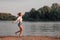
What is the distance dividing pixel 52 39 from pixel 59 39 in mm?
420

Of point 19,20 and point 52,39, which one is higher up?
point 19,20

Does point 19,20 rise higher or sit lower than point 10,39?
higher

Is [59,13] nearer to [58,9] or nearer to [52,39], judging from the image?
[58,9]

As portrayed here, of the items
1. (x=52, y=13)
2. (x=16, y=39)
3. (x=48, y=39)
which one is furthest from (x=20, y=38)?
(x=52, y=13)

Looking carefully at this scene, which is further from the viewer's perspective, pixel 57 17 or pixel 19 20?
pixel 57 17

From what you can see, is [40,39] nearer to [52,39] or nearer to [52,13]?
[52,39]

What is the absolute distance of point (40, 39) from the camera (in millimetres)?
14328

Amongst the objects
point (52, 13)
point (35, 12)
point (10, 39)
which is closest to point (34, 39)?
point (10, 39)

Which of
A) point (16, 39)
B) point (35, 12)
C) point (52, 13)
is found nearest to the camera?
point (16, 39)

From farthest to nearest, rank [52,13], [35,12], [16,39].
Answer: [52,13] → [35,12] → [16,39]

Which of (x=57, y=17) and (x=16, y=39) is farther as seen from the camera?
(x=57, y=17)

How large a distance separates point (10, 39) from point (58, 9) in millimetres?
30857

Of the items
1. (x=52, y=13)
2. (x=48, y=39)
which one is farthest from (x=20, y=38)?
(x=52, y=13)

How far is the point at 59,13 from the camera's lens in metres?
48.1
